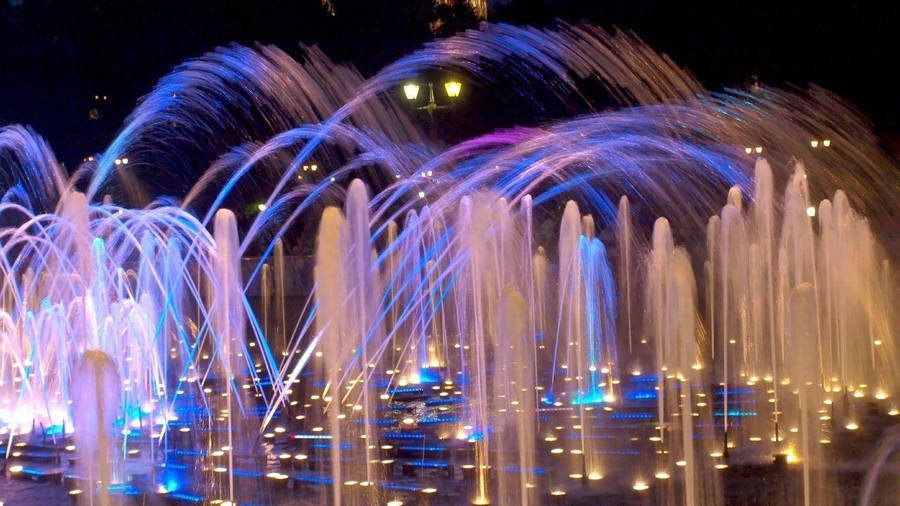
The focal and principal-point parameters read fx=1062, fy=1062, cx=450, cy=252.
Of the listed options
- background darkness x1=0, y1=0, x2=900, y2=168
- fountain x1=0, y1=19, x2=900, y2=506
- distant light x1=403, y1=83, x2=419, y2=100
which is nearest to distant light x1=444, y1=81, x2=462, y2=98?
distant light x1=403, y1=83, x2=419, y2=100

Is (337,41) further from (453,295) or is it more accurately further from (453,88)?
(453,88)

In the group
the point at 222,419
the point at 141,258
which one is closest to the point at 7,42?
the point at 141,258

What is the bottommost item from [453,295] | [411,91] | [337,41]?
[453,295]

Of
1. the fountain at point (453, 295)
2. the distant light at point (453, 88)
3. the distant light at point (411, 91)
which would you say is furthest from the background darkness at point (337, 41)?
the distant light at point (453, 88)

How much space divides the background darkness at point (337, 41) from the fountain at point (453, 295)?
75cm

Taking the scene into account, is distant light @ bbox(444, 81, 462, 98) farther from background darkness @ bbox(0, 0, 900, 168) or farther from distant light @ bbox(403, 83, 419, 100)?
background darkness @ bbox(0, 0, 900, 168)

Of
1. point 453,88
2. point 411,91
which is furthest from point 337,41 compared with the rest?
point 453,88

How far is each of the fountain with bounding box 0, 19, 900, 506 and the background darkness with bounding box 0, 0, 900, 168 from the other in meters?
0.75

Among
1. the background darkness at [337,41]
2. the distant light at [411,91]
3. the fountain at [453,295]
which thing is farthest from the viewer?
the background darkness at [337,41]

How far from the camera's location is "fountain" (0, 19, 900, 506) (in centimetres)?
1126

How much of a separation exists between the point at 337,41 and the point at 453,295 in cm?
1358

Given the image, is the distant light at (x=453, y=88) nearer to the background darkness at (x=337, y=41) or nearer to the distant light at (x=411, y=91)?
the distant light at (x=411, y=91)

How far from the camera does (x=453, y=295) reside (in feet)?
82.8

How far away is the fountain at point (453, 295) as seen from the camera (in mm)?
11258
